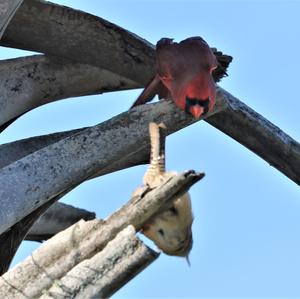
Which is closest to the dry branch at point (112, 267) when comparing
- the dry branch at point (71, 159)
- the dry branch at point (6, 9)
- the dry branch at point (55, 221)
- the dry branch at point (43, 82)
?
the dry branch at point (71, 159)

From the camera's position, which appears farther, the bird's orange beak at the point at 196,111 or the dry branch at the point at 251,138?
the dry branch at the point at 251,138

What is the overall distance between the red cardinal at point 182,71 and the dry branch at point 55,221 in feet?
1.91

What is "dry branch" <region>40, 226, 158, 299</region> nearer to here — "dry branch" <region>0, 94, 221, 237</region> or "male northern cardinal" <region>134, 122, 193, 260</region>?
"male northern cardinal" <region>134, 122, 193, 260</region>

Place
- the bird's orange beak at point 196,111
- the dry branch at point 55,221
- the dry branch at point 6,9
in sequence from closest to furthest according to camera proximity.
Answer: the dry branch at point 6,9 < the bird's orange beak at point 196,111 < the dry branch at point 55,221

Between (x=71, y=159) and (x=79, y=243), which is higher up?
(x=71, y=159)

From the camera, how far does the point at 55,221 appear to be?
4.21m

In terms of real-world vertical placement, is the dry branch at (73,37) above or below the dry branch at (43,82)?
above

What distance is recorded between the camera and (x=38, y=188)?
10.5 ft

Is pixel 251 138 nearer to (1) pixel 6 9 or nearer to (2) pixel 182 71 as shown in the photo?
(2) pixel 182 71

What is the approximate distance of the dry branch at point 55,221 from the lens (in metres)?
4.14

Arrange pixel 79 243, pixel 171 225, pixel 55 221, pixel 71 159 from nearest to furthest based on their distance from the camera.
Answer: pixel 171 225 → pixel 79 243 → pixel 71 159 → pixel 55 221

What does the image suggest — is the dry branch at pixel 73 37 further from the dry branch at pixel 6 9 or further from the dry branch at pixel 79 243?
the dry branch at pixel 79 243

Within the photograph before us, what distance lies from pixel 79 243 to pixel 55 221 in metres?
2.08

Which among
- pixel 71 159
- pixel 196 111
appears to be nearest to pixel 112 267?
pixel 71 159
